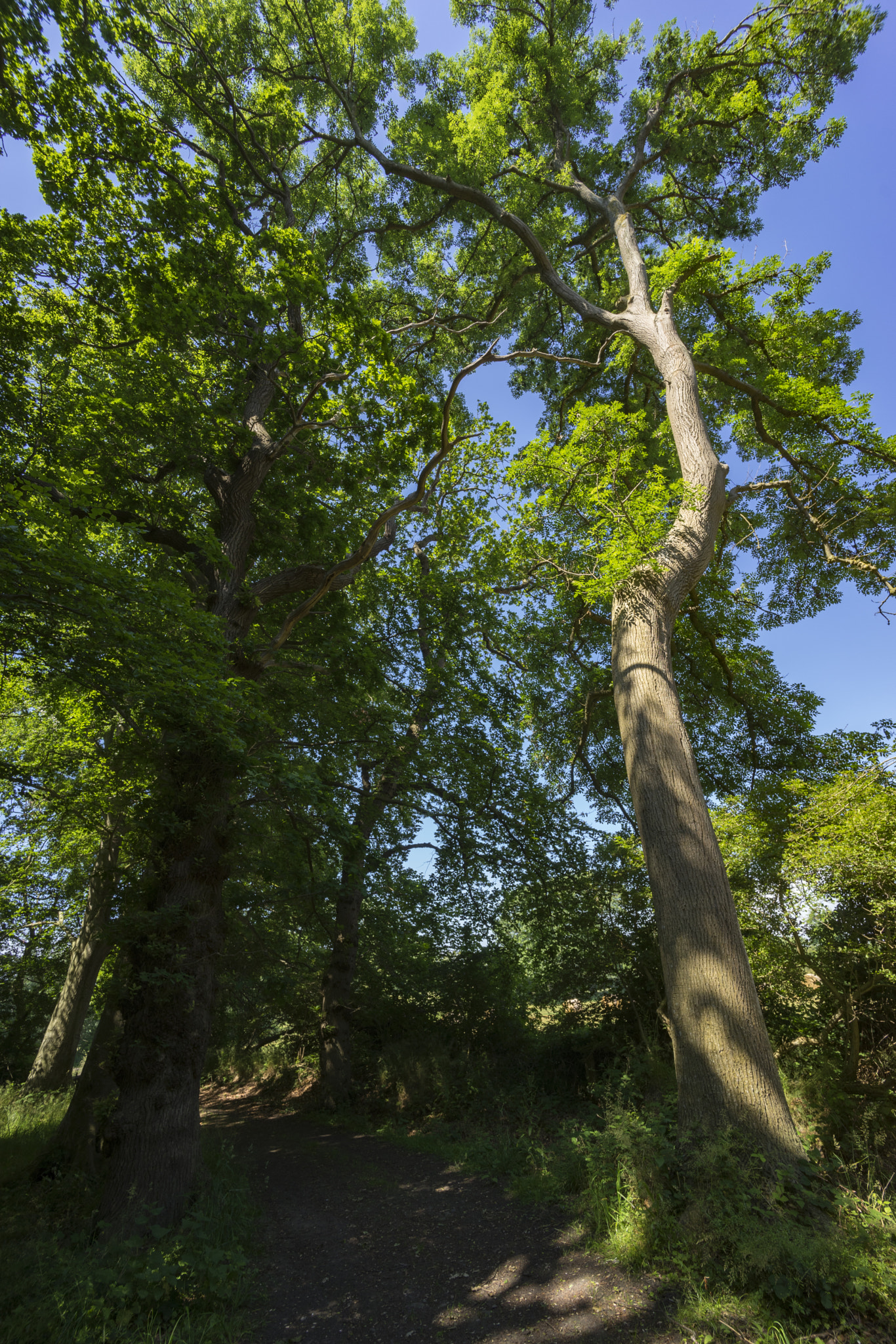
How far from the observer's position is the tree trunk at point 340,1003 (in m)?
10.2

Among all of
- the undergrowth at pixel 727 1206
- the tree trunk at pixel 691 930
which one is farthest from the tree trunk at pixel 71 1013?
the tree trunk at pixel 691 930

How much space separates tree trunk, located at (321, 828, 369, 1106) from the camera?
33.5 ft

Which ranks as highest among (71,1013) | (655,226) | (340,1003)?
(655,226)

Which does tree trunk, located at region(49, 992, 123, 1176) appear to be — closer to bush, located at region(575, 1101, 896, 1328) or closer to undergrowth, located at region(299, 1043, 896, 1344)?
undergrowth, located at region(299, 1043, 896, 1344)

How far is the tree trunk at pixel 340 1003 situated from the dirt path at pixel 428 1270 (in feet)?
11.5

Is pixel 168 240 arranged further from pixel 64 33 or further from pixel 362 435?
pixel 362 435

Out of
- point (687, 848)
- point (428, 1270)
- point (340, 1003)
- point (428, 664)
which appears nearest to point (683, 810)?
point (687, 848)

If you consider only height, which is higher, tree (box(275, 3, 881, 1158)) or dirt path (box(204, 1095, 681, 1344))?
tree (box(275, 3, 881, 1158))

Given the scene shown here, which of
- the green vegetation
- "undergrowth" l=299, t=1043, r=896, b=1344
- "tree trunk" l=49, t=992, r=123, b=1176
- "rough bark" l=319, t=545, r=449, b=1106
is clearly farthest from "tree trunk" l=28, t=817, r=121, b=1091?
"undergrowth" l=299, t=1043, r=896, b=1344

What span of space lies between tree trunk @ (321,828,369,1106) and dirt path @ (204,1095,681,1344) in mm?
3503

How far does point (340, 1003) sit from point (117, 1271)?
7.07 m

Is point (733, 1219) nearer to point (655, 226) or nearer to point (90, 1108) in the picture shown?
point (90, 1108)

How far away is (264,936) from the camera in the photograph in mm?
8211

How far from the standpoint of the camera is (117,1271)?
3756 millimetres
